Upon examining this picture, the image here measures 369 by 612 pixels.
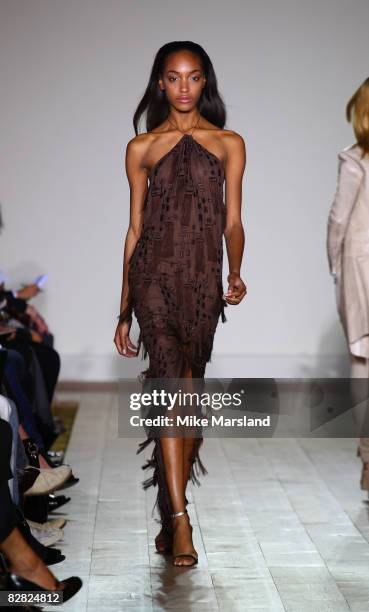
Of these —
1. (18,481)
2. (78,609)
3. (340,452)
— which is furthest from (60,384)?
(78,609)

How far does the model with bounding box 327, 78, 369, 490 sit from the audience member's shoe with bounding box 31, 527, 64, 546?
4.10ft

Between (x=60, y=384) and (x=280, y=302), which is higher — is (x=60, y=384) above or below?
below

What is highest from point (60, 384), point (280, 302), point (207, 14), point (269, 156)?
point (207, 14)

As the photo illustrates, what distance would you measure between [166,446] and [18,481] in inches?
16.8

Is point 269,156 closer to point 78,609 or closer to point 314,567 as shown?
point 314,567

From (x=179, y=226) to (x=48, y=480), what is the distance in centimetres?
94

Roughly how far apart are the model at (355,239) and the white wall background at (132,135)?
3.09 meters

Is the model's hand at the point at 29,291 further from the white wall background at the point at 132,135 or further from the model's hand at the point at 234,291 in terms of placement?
the model's hand at the point at 234,291

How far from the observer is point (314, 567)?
353 cm

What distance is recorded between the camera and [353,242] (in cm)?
448

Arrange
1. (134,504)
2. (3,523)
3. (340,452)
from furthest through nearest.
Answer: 1. (340,452)
2. (134,504)
3. (3,523)

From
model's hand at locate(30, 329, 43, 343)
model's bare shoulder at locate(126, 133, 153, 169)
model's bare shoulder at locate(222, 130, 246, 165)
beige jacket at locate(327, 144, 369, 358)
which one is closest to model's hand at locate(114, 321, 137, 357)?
model's bare shoulder at locate(126, 133, 153, 169)

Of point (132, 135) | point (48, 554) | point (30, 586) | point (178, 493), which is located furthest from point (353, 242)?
point (132, 135)

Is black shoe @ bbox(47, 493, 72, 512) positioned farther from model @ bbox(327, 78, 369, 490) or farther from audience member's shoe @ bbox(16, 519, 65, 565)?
model @ bbox(327, 78, 369, 490)
